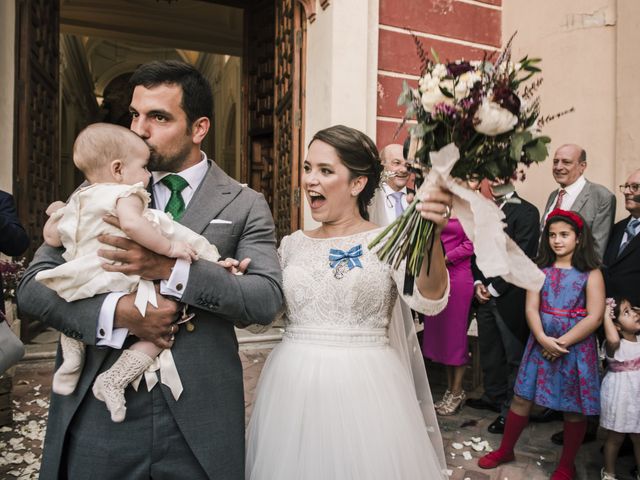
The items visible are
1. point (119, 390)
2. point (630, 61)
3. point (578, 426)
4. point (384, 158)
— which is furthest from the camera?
point (630, 61)

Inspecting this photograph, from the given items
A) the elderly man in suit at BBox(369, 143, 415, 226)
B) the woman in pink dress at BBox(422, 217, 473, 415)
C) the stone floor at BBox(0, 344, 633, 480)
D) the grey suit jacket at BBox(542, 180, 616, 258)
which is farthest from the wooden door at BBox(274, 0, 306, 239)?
the grey suit jacket at BBox(542, 180, 616, 258)

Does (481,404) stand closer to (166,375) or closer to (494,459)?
Result: (494,459)

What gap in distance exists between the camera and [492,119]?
1550 millimetres

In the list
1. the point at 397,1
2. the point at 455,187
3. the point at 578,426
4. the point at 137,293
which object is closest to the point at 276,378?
the point at 137,293

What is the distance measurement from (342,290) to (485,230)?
0.78 m

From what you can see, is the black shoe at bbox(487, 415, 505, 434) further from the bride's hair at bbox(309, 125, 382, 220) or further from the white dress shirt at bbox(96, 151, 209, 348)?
the white dress shirt at bbox(96, 151, 209, 348)

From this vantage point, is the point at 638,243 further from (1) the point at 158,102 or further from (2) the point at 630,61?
(1) the point at 158,102

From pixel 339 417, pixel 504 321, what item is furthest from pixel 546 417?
pixel 339 417

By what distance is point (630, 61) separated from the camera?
5473 mm

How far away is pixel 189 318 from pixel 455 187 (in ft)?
3.10

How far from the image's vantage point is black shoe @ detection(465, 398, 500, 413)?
14.9 feet

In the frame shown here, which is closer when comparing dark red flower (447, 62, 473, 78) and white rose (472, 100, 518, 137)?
white rose (472, 100, 518, 137)

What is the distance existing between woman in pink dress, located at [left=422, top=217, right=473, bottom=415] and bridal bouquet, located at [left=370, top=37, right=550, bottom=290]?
111 inches

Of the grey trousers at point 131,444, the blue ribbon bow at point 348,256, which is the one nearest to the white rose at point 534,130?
the blue ribbon bow at point 348,256
